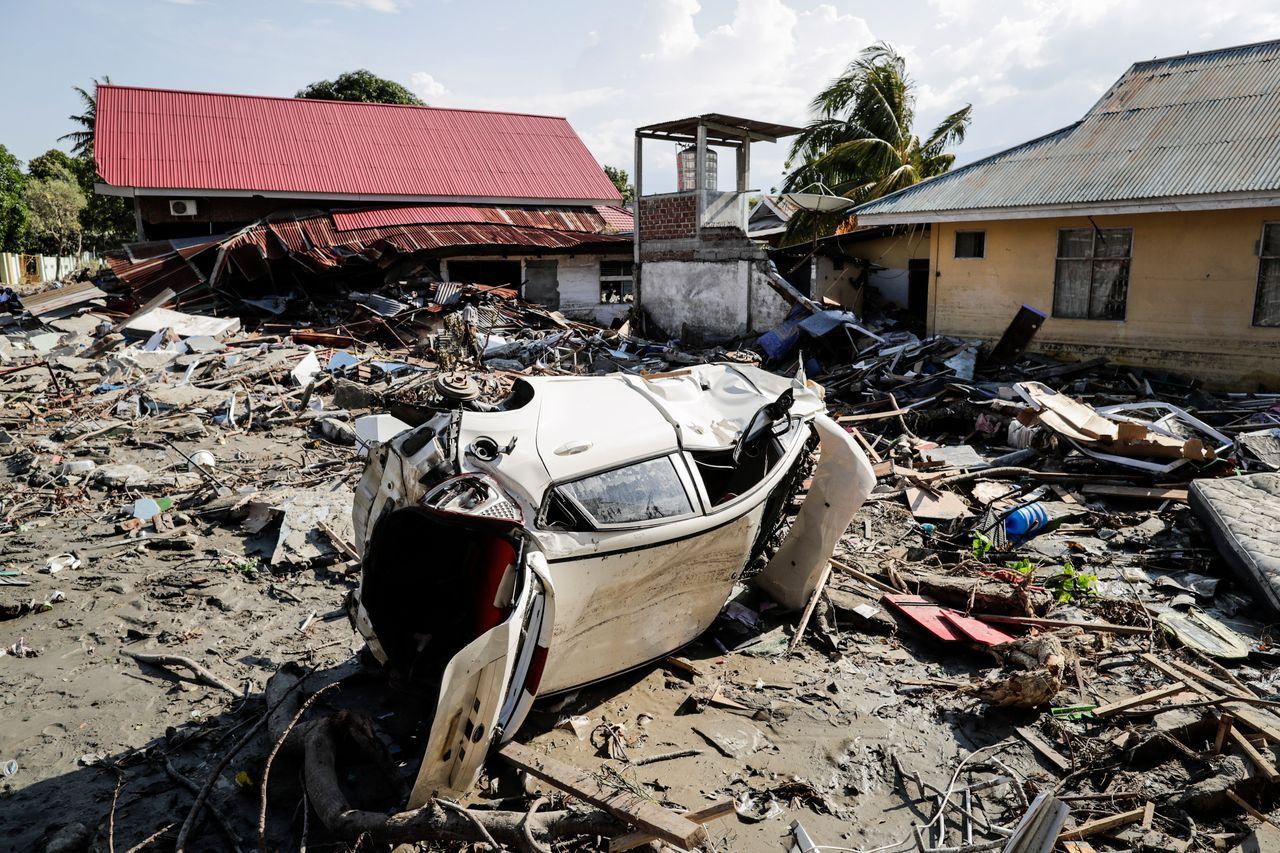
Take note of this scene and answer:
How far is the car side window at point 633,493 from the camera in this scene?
4.34 meters

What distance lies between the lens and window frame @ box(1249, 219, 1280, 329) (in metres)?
12.2

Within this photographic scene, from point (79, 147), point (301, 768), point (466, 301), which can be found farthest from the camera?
point (79, 147)

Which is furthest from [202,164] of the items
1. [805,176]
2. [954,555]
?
[954,555]

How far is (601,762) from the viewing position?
4.51 m

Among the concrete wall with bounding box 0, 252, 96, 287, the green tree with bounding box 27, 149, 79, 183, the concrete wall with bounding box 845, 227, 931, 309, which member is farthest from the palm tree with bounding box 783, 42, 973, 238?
the green tree with bounding box 27, 149, 79, 183

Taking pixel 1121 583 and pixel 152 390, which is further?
pixel 152 390

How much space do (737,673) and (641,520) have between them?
1.71 metres

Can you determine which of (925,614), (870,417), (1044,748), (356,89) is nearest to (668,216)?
(870,417)

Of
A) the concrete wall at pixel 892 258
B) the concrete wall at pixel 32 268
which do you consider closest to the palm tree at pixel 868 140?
the concrete wall at pixel 892 258

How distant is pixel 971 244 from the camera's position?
51.6 ft

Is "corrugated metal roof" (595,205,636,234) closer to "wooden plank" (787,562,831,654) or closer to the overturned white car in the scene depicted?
"wooden plank" (787,562,831,654)

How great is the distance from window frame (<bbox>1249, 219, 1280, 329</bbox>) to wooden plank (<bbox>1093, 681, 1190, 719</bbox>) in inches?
396

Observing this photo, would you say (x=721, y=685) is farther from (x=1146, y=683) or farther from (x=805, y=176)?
(x=805, y=176)

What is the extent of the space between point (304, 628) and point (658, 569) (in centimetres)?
315
